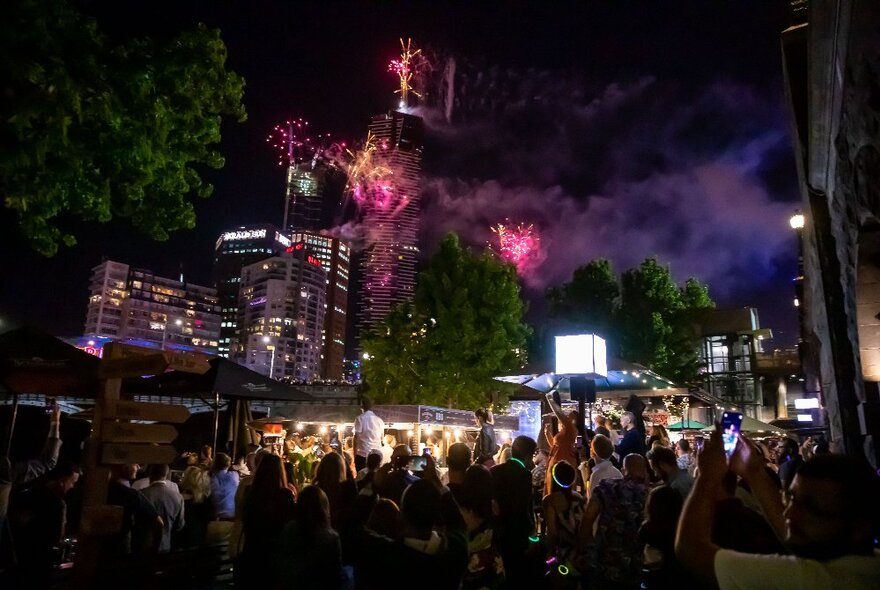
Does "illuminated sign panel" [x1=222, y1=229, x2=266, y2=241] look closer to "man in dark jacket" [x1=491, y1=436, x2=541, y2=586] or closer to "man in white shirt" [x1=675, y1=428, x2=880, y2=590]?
"man in dark jacket" [x1=491, y1=436, x2=541, y2=586]

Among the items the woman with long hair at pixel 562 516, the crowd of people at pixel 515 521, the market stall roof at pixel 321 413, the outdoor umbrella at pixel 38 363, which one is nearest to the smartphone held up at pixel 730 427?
the crowd of people at pixel 515 521

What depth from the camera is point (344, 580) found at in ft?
15.5

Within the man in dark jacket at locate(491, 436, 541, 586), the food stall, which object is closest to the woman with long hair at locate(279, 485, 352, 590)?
the man in dark jacket at locate(491, 436, 541, 586)

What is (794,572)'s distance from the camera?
6.04 ft

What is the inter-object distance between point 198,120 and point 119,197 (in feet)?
5.22

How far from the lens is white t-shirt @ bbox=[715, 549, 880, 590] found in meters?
1.77

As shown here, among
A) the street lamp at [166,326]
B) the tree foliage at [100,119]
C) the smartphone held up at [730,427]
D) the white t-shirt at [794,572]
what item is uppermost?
the street lamp at [166,326]

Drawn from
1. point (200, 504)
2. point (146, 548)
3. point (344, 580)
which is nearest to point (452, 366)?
point (200, 504)

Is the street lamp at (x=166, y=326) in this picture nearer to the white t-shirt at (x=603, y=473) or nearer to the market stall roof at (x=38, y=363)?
the market stall roof at (x=38, y=363)

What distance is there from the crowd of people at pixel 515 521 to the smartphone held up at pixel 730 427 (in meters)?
0.08

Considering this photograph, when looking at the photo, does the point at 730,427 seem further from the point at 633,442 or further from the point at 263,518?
the point at 633,442

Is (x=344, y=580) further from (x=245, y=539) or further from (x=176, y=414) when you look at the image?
(x=176, y=414)

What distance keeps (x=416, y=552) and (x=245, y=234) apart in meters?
190

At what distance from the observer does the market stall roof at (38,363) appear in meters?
8.23
